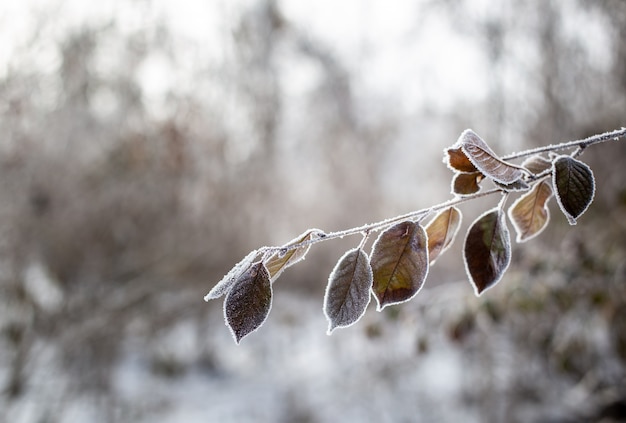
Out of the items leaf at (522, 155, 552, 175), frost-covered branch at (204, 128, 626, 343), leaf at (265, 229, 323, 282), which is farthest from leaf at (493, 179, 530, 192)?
leaf at (265, 229, 323, 282)

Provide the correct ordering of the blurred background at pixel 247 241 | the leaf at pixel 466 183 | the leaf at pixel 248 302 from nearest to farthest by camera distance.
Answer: the leaf at pixel 248 302 → the leaf at pixel 466 183 → the blurred background at pixel 247 241

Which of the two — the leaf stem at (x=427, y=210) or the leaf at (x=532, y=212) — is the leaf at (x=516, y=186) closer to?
the leaf stem at (x=427, y=210)

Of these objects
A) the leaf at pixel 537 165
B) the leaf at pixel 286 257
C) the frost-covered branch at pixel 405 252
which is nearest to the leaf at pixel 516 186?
the frost-covered branch at pixel 405 252

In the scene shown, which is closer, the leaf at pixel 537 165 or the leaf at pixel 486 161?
the leaf at pixel 486 161

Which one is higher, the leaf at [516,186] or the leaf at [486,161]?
the leaf at [486,161]

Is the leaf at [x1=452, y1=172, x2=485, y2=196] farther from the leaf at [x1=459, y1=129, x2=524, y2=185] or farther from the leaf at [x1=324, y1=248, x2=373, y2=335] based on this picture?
the leaf at [x1=324, y1=248, x2=373, y2=335]

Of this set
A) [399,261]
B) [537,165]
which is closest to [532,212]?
[537,165]

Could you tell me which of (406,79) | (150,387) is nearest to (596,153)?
(406,79)
